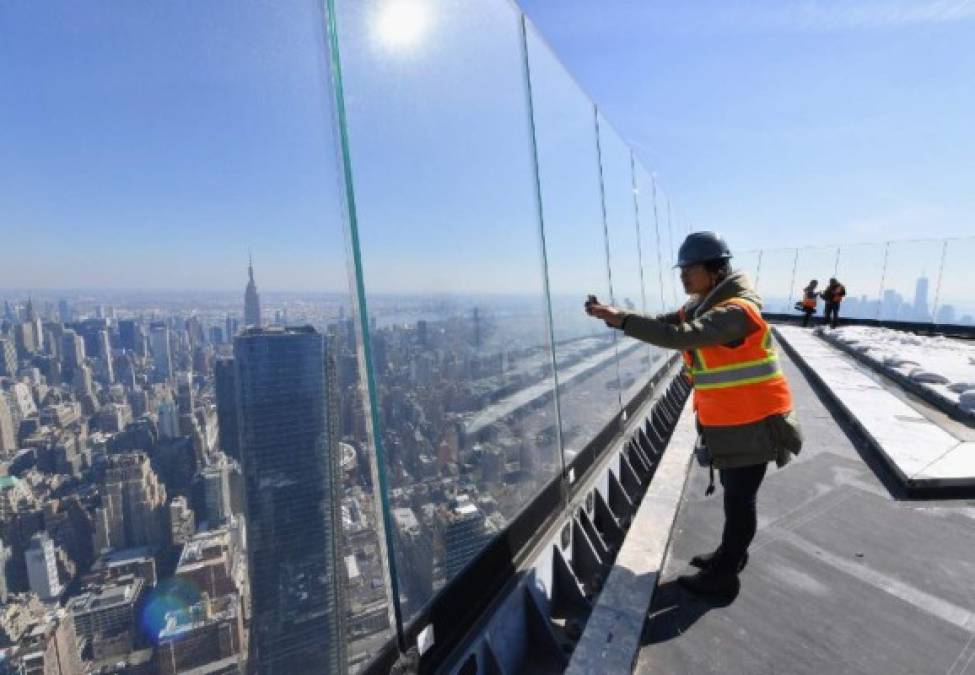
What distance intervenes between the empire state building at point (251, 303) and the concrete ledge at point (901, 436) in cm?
417

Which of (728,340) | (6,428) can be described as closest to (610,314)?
(728,340)

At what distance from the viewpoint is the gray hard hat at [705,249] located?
2463 millimetres

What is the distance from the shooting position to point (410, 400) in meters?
2.08

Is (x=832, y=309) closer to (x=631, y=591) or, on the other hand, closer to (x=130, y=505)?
(x=631, y=591)

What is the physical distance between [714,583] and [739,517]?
34 centimetres

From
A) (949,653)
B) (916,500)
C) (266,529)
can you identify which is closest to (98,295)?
(266,529)

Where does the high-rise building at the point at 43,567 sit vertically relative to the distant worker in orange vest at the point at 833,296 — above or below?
above

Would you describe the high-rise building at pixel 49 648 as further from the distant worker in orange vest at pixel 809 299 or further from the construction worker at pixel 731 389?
the distant worker in orange vest at pixel 809 299

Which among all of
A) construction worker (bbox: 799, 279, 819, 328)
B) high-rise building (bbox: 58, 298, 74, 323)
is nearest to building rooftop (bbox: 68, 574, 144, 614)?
high-rise building (bbox: 58, 298, 74, 323)

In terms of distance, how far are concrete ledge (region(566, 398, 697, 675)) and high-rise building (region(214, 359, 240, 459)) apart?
1.51m

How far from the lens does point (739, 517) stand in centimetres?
245

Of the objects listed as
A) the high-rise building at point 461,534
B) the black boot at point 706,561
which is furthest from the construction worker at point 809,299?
the high-rise building at point 461,534

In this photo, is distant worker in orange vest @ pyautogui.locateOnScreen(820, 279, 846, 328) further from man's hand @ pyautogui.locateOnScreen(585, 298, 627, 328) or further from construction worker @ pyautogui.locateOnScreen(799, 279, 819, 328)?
man's hand @ pyautogui.locateOnScreen(585, 298, 627, 328)

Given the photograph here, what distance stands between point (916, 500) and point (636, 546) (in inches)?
81.7
